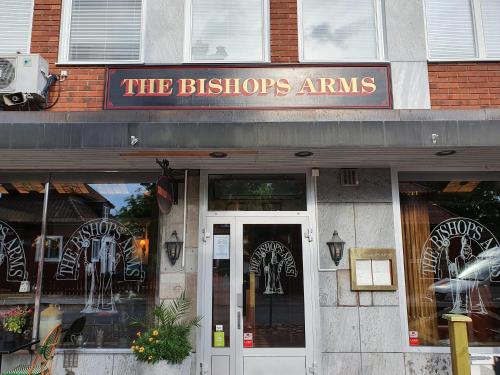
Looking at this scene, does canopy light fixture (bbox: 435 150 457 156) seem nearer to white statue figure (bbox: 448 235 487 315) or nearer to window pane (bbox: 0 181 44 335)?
white statue figure (bbox: 448 235 487 315)

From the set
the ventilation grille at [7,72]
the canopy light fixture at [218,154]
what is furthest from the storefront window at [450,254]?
the ventilation grille at [7,72]

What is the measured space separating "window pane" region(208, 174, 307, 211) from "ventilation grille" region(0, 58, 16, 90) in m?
2.97

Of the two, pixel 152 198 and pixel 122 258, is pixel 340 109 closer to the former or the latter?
pixel 152 198

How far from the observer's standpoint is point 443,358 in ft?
19.4

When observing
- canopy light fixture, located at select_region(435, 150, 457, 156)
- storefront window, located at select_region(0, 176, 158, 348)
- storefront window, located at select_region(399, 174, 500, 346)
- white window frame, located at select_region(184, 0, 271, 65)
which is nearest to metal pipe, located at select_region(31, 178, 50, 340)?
storefront window, located at select_region(0, 176, 158, 348)

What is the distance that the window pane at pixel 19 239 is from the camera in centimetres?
633

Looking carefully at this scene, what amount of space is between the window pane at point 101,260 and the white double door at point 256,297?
2.96ft

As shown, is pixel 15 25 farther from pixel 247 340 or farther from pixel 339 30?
pixel 247 340

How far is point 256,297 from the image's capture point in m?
6.15

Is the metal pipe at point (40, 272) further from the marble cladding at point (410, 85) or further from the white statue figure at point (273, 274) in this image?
the marble cladding at point (410, 85)

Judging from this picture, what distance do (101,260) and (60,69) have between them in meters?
2.77

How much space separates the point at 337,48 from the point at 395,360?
14.5 feet

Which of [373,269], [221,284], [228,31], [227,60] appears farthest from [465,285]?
[228,31]

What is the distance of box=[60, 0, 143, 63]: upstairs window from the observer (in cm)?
654
